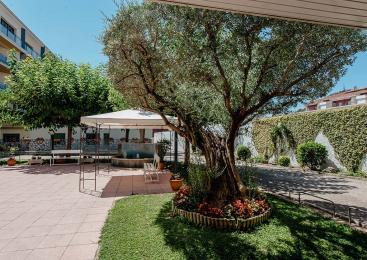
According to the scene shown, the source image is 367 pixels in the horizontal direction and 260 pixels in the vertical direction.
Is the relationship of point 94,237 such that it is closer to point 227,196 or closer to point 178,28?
point 227,196

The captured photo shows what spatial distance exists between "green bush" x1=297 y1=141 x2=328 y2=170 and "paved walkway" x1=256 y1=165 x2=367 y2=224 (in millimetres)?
1940

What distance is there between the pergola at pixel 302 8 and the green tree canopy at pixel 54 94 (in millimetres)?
15046

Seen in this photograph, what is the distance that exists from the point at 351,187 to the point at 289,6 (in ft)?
34.2

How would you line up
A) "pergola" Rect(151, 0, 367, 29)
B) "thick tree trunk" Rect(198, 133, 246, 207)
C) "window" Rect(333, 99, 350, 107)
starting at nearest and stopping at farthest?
1. "pergola" Rect(151, 0, 367, 29)
2. "thick tree trunk" Rect(198, 133, 246, 207)
3. "window" Rect(333, 99, 350, 107)

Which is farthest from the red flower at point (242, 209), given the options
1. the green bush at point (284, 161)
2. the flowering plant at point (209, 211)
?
the green bush at point (284, 161)

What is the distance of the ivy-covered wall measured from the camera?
14.7 m

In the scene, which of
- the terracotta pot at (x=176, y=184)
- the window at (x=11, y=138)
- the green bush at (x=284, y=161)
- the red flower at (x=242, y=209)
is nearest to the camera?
the red flower at (x=242, y=209)

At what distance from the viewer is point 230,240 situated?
217 inches

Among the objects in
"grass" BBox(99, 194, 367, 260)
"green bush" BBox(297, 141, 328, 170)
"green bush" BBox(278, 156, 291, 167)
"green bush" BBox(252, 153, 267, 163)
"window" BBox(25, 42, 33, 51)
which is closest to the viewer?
"grass" BBox(99, 194, 367, 260)

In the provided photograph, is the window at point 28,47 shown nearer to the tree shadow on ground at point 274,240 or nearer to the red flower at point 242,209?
the tree shadow on ground at point 274,240

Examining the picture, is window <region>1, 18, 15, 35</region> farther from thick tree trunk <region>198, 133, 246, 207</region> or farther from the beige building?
thick tree trunk <region>198, 133, 246, 207</region>

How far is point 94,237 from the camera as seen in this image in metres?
6.00

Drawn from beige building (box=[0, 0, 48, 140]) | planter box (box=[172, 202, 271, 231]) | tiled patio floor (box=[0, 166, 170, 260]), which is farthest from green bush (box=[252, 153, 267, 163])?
beige building (box=[0, 0, 48, 140])

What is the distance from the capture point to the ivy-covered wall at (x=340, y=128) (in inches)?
578
